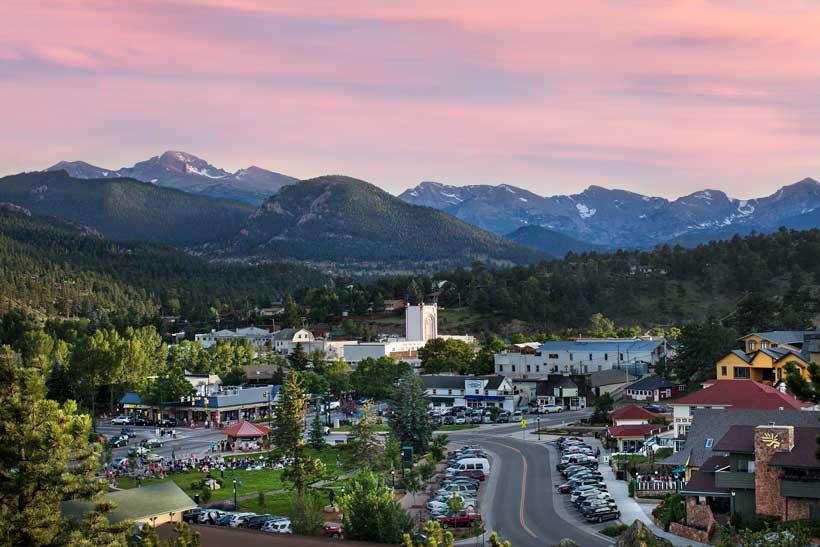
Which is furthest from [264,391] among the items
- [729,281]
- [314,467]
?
[729,281]

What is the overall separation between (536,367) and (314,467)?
47.6 meters

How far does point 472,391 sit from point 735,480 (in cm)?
4769

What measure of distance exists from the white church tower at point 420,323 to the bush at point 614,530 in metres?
77.3

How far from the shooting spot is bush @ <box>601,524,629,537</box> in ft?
119

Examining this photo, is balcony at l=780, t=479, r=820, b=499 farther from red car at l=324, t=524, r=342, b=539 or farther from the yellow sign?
red car at l=324, t=524, r=342, b=539

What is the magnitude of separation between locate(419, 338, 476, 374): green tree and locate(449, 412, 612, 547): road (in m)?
27.1

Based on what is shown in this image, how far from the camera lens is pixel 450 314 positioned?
134 metres

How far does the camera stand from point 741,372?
203 feet

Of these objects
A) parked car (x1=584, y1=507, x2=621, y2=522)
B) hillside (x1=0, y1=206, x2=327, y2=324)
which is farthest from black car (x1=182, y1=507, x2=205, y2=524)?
hillside (x1=0, y1=206, x2=327, y2=324)

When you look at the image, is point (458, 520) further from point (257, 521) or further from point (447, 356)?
point (447, 356)

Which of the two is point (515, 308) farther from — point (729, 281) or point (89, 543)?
point (89, 543)

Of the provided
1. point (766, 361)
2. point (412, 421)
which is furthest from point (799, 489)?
point (412, 421)

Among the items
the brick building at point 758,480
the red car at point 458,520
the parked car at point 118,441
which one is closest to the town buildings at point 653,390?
the parked car at point 118,441

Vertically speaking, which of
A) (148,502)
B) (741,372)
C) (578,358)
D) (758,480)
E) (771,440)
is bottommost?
(148,502)
